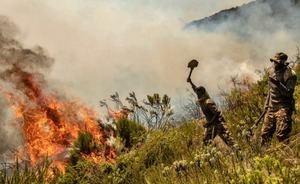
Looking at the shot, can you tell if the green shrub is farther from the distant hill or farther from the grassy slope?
the distant hill

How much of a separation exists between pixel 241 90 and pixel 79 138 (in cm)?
446

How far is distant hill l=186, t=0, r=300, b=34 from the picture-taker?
492 ft

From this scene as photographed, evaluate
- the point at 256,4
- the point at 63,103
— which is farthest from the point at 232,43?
the point at 63,103

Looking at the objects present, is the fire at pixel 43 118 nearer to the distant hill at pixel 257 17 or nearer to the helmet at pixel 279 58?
the helmet at pixel 279 58

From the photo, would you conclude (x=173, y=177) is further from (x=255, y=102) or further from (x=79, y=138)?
(x=79, y=138)

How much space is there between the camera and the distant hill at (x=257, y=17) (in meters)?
150

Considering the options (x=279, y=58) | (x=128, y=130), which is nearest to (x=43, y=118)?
(x=128, y=130)

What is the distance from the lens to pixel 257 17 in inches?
6678

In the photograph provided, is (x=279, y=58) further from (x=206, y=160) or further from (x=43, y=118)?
(x=43, y=118)

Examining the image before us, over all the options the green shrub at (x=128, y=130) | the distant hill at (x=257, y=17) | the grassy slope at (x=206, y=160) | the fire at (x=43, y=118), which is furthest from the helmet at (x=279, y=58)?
the distant hill at (x=257, y=17)

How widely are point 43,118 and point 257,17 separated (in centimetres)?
15175

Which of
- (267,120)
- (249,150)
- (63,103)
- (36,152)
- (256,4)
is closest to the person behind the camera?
(249,150)

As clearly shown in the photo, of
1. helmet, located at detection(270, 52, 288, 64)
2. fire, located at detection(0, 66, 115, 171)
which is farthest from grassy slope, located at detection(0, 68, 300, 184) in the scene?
fire, located at detection(0, 66, 115, 171)

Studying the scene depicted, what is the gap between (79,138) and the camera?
51.4 ft
